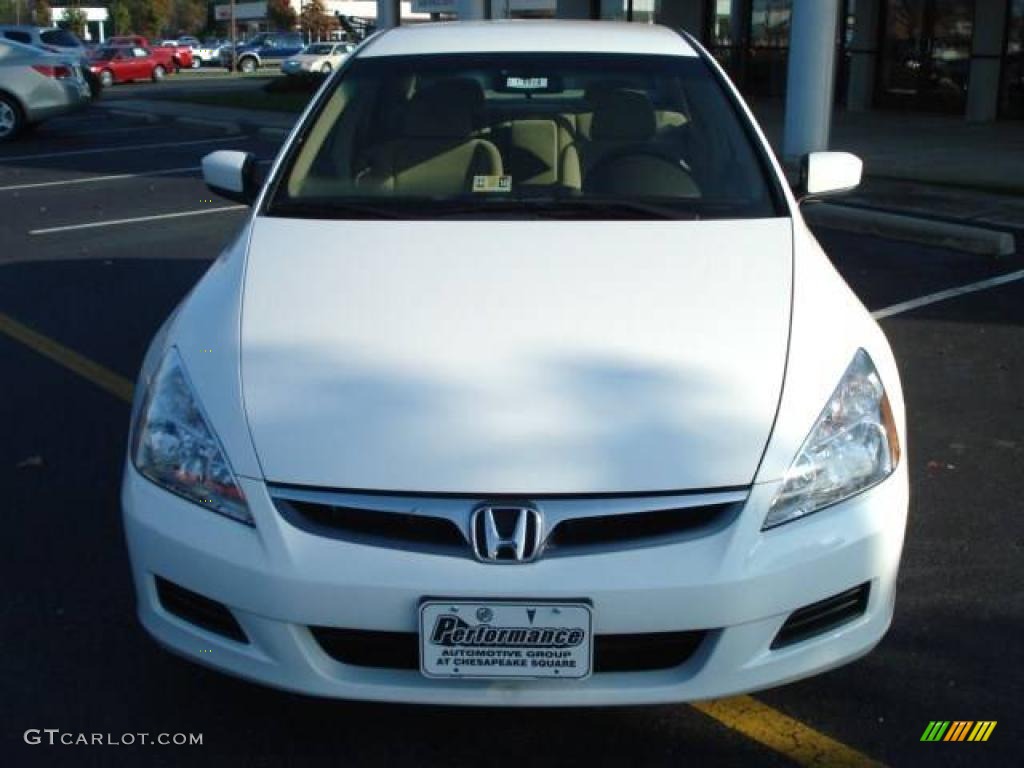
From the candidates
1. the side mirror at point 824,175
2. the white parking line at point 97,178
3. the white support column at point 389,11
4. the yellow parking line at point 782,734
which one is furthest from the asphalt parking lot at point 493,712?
the white support column at point 389,11

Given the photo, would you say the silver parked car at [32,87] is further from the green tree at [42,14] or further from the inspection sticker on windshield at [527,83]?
the green tree at [42,14]

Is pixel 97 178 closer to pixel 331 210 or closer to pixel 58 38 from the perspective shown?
pixel 331 210

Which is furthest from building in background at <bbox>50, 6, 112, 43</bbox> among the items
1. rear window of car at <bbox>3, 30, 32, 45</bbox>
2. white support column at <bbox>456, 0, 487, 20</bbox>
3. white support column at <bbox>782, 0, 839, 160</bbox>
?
white support column at <bbox>782, 0, 839, 160</bbox>

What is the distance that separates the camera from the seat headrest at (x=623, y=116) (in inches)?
170

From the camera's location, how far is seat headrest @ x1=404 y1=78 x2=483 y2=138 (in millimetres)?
4379

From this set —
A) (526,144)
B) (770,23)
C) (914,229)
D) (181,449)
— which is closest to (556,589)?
(181,449)

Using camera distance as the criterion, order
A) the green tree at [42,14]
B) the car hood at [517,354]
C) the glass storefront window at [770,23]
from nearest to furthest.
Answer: the car hood at [517,354]
the glass storefront window at [770,23]
the green tree at [42,14]

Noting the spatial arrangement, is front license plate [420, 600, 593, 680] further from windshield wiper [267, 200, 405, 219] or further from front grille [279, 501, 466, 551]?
windshield wiper [267, 200, 405, 219]

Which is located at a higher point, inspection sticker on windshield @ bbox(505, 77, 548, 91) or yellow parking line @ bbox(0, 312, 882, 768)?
inspection sticker on windshield @ bbox(505, 77, 548, 91)

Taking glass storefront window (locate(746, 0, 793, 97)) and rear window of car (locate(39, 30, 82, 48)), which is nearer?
glass storefront window (locate(746, 0, 793, 97))

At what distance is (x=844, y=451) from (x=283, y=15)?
84.2 metres

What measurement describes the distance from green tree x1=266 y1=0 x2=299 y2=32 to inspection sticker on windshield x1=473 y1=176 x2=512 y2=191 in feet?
268

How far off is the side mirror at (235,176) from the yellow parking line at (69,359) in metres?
1.38

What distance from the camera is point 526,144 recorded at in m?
4.34
